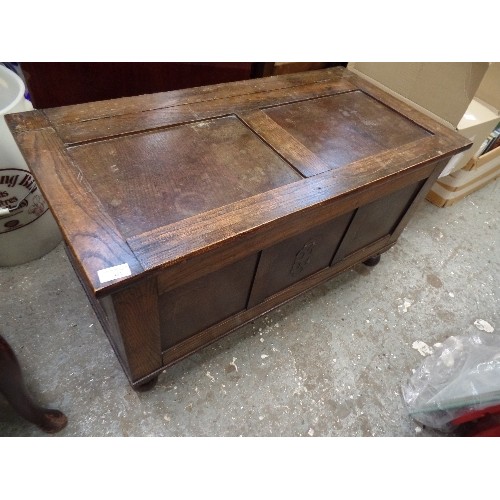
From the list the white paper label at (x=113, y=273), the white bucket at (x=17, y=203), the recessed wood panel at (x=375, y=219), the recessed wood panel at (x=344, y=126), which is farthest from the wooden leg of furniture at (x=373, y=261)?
the white bucket at (x=17, y=203)

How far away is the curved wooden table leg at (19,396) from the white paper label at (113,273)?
0.27 metres

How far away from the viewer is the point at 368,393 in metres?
1.14

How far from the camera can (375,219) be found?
3.75 feet

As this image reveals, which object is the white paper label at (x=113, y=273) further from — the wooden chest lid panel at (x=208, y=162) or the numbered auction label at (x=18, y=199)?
the numbered auction label at (x=18, y=199)

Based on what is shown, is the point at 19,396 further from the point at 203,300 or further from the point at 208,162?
the point at 208,162

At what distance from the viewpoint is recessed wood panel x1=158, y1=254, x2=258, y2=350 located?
800 millimetres

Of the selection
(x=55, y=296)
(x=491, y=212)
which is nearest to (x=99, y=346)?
(x=55, y=296)

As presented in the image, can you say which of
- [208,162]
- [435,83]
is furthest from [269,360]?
[435,83]

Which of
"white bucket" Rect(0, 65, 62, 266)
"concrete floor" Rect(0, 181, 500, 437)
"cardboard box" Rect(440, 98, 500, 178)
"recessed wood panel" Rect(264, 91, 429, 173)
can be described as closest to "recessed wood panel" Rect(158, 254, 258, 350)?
"concrete floor" Rect(0, 181, 500, 437)

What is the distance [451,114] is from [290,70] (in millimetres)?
752

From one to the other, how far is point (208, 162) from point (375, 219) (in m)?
0.60

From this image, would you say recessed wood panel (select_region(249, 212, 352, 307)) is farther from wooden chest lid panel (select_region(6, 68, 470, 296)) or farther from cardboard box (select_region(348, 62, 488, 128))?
cardboard box (select_region(348, 62, 488, 128))

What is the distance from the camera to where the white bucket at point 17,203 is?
41.4 inches
